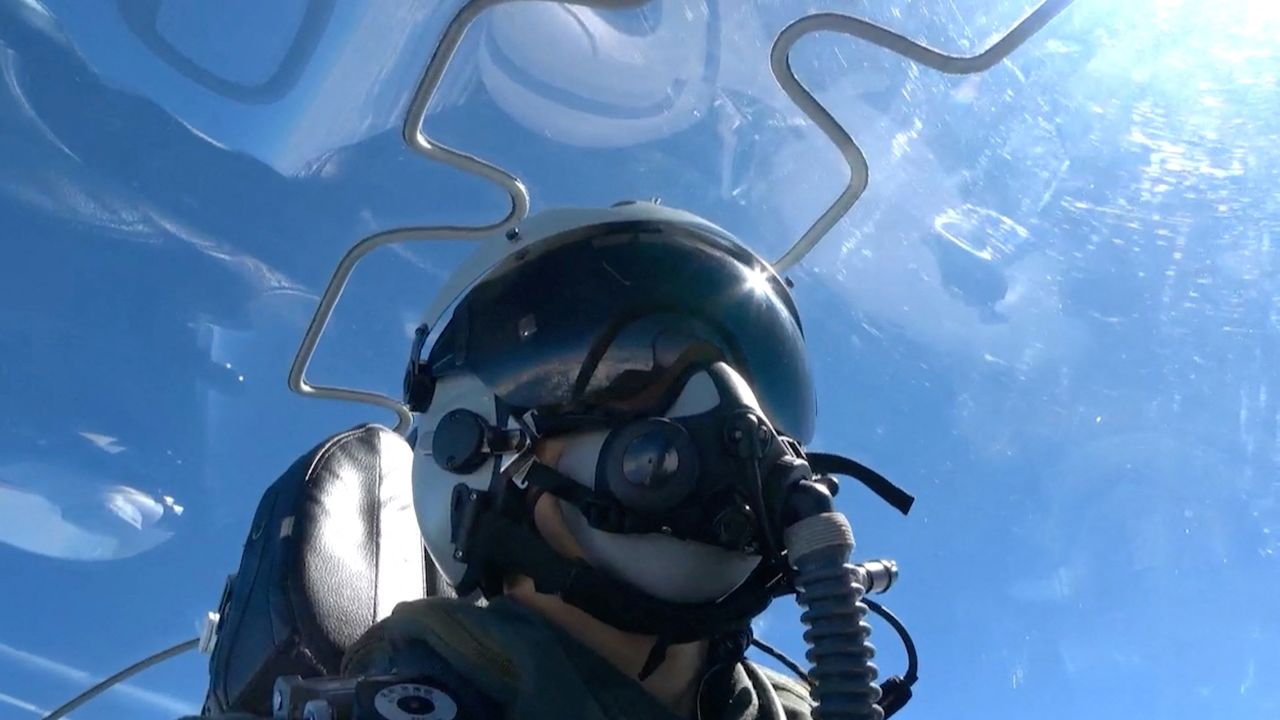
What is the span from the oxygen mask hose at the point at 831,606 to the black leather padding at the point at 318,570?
89 cm

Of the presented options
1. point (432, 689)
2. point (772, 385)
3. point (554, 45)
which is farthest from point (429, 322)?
point (554, 45)

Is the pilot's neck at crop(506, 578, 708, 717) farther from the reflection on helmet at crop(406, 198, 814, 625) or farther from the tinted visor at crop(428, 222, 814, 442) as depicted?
the tinted visor at crop(428, 222, 814, 442)

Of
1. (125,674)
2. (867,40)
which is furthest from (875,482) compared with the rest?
(125,674)

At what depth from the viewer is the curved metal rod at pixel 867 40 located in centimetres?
125

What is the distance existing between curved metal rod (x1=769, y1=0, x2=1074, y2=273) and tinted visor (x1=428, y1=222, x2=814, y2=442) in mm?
296

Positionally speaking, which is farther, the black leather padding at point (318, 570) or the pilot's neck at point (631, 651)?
the black leather padding at point (318, 570)

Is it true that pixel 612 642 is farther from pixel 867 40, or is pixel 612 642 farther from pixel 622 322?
pixel 867 40

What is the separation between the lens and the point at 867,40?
51.8 inches

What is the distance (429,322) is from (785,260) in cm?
66

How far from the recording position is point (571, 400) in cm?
113

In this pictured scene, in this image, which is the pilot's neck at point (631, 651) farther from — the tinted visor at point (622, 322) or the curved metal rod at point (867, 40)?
the curved metal rod at point (867, 40)

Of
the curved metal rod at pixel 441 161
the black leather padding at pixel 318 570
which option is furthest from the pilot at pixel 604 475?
the black leather padding at pixel 318 570

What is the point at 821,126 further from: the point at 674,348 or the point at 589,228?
the point at 674,348

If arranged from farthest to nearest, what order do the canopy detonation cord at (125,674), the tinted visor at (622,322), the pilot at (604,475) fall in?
the canopy detonation cord at (125,674) → the tinted visor at (622,322) → the pilot at (604,475)
